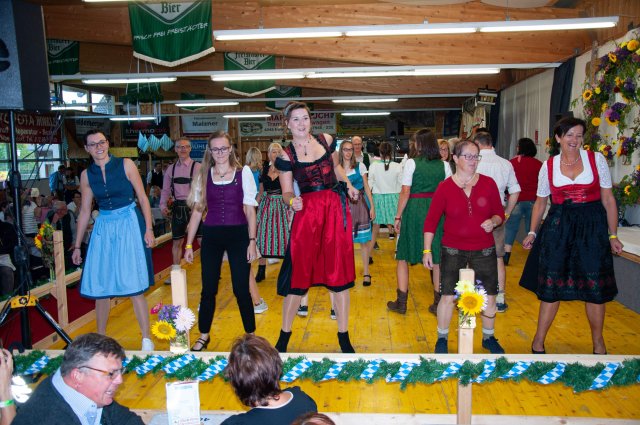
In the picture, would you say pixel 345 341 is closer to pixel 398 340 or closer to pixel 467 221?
pixel 398 340

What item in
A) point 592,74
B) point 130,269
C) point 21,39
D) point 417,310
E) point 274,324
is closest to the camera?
point 21,39

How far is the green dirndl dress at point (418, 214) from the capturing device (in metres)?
4.68

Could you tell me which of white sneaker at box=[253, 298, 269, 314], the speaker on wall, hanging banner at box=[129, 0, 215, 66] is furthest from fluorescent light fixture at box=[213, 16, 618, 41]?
white sneaker at box=[253, 298, 269, 314]

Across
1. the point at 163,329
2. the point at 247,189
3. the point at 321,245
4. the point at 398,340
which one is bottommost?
the point at 398,340

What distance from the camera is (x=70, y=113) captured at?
15141 millimetres

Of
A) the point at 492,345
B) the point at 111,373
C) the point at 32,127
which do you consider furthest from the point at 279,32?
the point at 32,127

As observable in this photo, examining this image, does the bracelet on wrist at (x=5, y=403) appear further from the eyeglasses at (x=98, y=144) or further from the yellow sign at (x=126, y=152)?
the yellow sign at (x=126, y=152)

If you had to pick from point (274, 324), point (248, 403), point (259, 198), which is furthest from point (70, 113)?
point (248, 403)

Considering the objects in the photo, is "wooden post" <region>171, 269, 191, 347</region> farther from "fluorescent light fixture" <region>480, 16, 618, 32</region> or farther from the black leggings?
"fluorescent light fixture" <region>480, 16, 618, 32</region>

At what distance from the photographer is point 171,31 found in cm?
683

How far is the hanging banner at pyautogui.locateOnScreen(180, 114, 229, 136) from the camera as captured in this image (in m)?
17.6

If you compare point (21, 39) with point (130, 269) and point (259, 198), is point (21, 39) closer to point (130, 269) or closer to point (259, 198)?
point (130, 269)

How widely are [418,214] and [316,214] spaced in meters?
1.51

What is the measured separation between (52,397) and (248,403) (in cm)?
64
